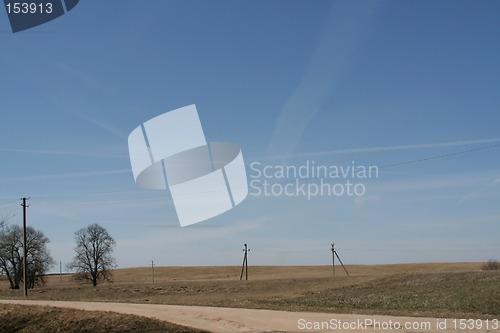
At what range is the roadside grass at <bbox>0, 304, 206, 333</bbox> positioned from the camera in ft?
66.9

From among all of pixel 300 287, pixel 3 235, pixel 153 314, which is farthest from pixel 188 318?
pixel 3 235

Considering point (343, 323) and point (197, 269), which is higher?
point (343, 323)

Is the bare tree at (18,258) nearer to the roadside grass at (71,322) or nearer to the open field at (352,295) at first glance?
the open field at (352,295)

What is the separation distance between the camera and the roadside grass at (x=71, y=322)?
2041 centimetres

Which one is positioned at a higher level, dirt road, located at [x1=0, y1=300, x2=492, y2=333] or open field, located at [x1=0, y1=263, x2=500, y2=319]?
dirt road, located at [x1=0, y1=300, x2=492, y2=333]

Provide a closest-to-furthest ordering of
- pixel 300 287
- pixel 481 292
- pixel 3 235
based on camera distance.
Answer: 1. pixel 481 292
2. pixel 300 287
3. pixel 3 235

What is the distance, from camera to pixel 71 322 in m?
23.5

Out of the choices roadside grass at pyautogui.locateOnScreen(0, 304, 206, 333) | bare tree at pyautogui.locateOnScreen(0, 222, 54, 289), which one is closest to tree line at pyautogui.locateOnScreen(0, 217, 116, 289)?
bare tree at pyautogui.locateOnScreen(0, 222, 54, 289)

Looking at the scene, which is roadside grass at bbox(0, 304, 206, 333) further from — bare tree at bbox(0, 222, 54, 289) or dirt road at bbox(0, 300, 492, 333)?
bare tree at bbox(0, 222, 54, 289)

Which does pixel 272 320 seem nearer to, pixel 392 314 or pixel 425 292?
pixel 392 314

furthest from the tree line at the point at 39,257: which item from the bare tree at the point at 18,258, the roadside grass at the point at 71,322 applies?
the roadside grass at the point at 71,322

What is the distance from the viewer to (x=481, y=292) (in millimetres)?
31234

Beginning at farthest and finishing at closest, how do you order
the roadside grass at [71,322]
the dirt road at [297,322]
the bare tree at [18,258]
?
the bare tree at [18,258] → the roadside grass at [71,322] → the dirt road at [297,322]

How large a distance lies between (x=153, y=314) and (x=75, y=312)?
393cm
